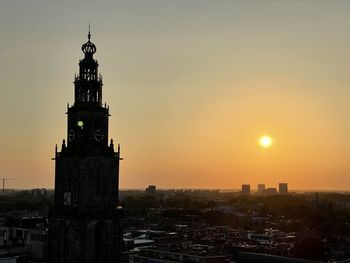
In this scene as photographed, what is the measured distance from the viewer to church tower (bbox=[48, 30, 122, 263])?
4788cm

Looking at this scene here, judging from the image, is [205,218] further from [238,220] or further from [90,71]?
[90,71]

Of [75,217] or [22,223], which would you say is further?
[22,223]

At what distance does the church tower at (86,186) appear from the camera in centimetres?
4788

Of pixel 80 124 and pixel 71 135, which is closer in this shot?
pixel 80 124

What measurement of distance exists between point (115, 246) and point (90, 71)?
15.9 metres

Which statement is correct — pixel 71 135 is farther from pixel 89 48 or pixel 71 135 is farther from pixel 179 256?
pixel 179 256

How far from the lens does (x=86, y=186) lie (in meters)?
48.2

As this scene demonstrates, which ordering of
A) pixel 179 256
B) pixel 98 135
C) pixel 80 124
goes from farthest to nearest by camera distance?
pixel 179 256 → pixel 98 135 → pixel 80 124

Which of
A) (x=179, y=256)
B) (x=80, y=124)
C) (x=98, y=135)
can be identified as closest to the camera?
(x=80, y=124)

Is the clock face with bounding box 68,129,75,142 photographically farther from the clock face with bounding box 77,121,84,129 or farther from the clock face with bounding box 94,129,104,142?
the clock face with bounding box 94,129,104,142

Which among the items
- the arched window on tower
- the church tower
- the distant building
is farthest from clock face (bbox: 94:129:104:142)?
the distant building

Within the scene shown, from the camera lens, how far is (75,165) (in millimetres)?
48594

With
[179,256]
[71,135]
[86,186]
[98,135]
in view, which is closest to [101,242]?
[86,186]

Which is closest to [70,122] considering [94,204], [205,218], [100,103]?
[100,103]
